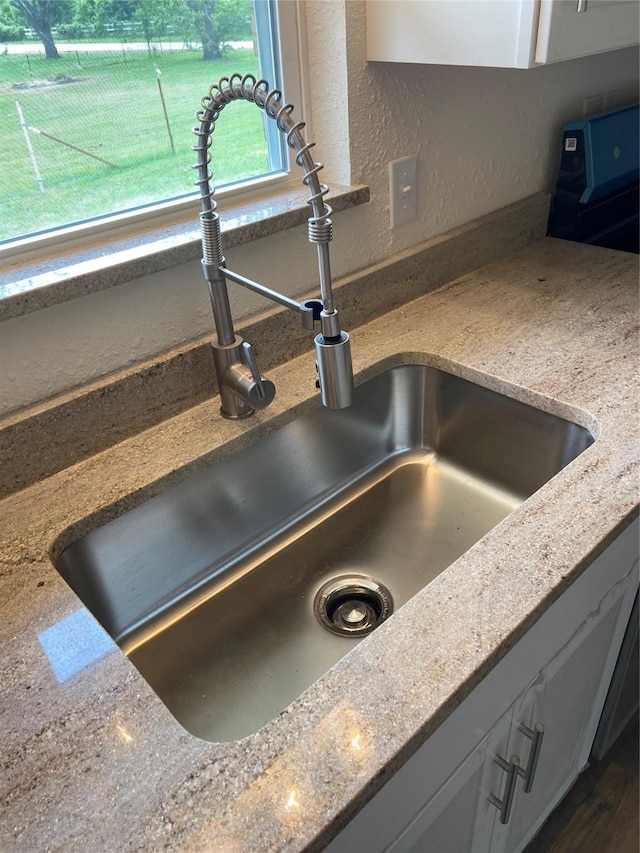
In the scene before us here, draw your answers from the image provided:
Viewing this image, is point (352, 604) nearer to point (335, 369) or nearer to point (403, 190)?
point (335, 369)

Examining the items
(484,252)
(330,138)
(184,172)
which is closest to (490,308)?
(484,252)

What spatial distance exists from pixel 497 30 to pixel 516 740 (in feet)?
3.01

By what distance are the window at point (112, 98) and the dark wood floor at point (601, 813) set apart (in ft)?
4.28

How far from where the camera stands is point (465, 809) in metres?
0.79

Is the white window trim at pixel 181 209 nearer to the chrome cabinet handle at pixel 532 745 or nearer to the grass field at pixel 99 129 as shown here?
the grass field at pixel 99 129

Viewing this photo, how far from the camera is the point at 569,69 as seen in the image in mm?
1416

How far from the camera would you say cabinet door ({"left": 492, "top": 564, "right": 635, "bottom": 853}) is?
2.75ft

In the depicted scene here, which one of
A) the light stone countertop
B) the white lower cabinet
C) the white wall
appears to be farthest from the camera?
the white wall

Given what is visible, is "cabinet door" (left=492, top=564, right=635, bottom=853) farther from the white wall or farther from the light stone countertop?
the white wall

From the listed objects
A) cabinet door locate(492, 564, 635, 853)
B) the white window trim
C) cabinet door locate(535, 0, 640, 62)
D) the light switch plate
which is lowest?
cabinet door locate(492, 564, 635, 853)

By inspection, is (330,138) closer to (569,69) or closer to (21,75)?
(21,75)

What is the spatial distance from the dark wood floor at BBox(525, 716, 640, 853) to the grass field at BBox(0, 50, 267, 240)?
132cm

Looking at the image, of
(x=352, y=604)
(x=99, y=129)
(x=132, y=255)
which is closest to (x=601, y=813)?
(x=352, y=604)

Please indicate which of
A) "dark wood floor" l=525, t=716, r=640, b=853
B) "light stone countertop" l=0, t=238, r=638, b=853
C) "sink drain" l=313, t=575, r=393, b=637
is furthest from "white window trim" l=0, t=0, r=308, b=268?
"dark wood floor" l=525, t=716, r=640, b=853
